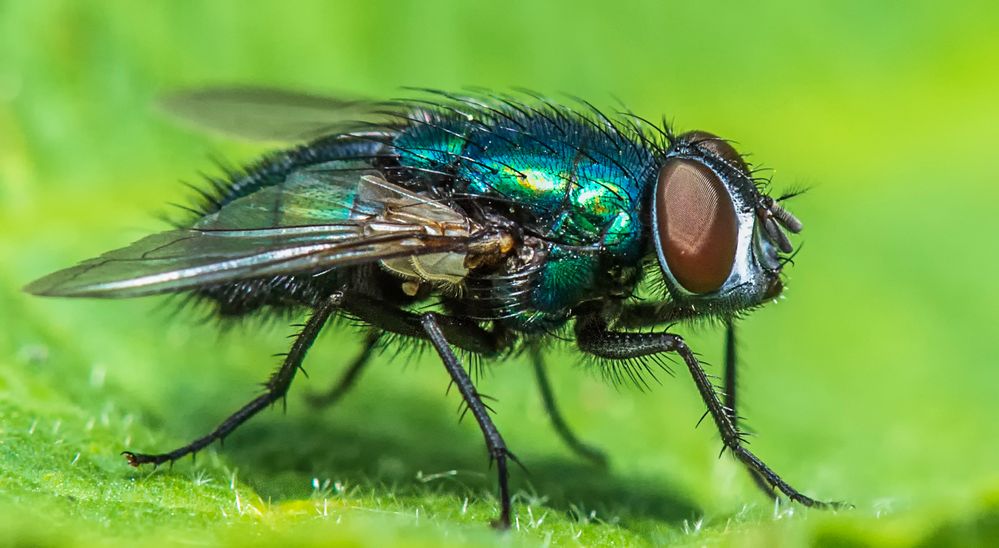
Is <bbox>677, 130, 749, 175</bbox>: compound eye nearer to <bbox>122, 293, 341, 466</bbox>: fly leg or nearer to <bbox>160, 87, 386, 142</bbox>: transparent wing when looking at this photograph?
<bbox>122, 293, 341, 466</bbox>: fly leg

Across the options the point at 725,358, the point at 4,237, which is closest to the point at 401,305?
the point at 725,358

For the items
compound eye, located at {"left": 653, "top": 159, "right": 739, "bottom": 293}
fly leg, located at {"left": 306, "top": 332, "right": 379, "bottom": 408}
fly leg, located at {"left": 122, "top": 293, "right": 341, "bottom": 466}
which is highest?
compound eye, located at {"left": 653, "top": 159, "right": 739, "bottom": 293}

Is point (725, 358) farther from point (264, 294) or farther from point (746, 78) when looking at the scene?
point (746, 78)

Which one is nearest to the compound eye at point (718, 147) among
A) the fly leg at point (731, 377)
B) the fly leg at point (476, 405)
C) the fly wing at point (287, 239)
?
the fly leg at point (731, 377)

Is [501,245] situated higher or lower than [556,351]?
lower

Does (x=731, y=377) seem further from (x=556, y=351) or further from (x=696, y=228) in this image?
(x=556, y=351)

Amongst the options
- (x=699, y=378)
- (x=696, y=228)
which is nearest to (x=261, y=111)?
(x=696, y=228)

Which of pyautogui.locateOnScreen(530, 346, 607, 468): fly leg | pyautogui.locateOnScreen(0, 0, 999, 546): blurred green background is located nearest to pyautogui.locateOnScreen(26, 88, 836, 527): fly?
pyautogui.locateOnScreen(0, 0, 999, 546): blurred green background
